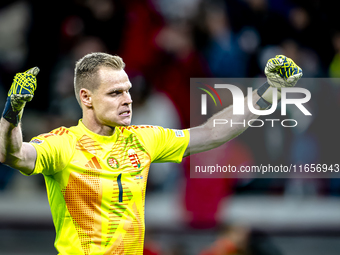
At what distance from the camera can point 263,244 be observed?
7070 millimetres

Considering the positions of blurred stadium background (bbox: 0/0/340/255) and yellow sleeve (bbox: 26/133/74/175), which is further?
blurred stadium background (bbox: 0/0/340/255)

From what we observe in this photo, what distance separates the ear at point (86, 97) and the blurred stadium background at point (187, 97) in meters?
3.47

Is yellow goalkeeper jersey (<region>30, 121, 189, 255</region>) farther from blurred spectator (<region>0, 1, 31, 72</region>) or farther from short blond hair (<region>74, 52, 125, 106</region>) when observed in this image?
blurred spectator (<region>0, 1, 31, 72</region>)

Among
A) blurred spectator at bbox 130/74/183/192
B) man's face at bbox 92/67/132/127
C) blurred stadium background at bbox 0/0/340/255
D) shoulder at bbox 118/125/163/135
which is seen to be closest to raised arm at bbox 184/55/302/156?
shoulder at bbox 118/125/163/135

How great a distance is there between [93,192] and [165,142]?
85cm

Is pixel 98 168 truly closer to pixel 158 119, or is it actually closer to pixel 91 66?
pixel 91 66

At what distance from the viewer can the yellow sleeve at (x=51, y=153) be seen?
3582mm

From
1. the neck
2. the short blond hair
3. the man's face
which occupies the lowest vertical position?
the neck

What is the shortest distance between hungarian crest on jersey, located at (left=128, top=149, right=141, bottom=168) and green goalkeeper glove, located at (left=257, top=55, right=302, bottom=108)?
1237 millimetres

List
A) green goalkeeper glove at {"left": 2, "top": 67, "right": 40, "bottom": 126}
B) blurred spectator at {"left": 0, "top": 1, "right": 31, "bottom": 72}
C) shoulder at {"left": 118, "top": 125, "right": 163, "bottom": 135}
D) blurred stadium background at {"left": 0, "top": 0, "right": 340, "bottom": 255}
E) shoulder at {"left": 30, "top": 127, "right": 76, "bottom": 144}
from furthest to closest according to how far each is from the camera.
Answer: blurred spectator at {"left": 0, "top": 1, "right": 31, "bottom": 72} → blurred stadium background at {"left": 0, "top": 0, "right": 340, "bottom": 255} → shoulder at {"left": 118, "top": 125, "right": 163, "bottom": 135} → shoulder at {"left": 30, "top": 127, "right": 76, "bottom": 144} → green goalkeeper glove at {"left": 2, "top": 67, "right": 40, "bottom": 126}

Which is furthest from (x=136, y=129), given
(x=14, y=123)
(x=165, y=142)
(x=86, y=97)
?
(x=14, y=123)

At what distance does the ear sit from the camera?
4.09m

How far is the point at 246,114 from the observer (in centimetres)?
449

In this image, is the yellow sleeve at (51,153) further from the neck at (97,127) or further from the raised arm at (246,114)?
the raised arm at (246,114)
